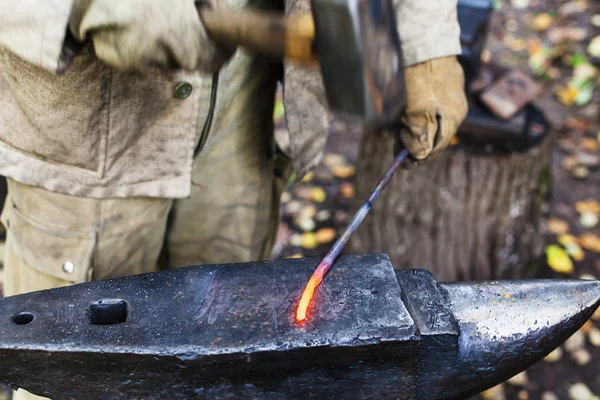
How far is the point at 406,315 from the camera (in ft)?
4.89

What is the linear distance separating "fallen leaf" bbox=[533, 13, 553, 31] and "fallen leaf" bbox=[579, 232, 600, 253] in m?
2.34

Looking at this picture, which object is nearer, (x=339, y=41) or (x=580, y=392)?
(x=339, y=41)

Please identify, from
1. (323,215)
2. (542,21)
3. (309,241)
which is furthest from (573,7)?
(309,241)

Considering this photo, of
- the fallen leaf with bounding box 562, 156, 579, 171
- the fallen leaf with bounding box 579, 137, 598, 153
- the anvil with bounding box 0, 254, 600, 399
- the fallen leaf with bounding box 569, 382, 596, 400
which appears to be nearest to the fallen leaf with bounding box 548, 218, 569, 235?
the fallen leaf with bounding box 562, 156, 579, 171

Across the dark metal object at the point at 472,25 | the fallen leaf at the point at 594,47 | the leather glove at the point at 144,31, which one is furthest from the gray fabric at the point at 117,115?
the fallen leaf at the point at 594,47

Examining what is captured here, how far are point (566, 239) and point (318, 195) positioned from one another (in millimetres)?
1426

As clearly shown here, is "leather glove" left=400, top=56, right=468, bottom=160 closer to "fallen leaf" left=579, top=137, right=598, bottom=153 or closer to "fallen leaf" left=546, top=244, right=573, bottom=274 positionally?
"fallen leaf" left=546, top=244, right=573, bottom=274

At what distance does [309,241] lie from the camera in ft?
11.7

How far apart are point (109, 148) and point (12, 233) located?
0.46 m

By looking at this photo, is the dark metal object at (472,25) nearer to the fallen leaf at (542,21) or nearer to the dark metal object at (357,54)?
the dark metal object at (357,54)

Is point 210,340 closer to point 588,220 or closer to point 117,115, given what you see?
point 117,115

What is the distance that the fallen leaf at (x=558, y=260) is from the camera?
3.36m

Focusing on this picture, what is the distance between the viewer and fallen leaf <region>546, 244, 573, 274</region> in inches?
132

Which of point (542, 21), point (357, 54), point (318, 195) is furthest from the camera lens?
point (542, 21)
